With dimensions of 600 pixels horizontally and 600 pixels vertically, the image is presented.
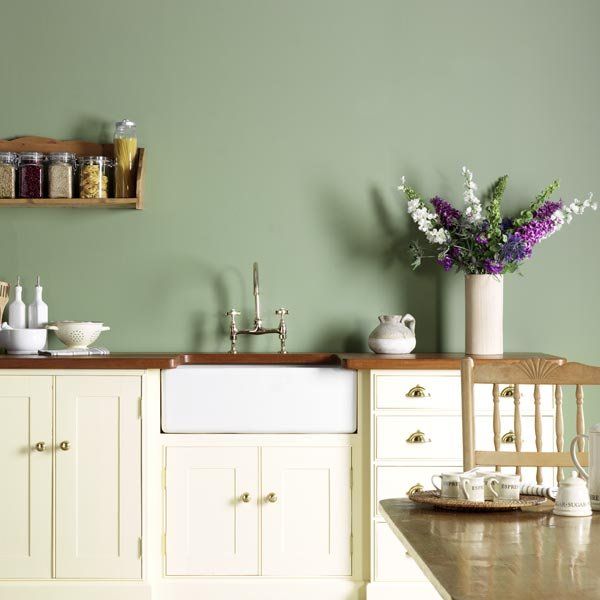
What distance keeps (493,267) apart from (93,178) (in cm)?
150

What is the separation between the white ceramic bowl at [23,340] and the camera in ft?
11.4

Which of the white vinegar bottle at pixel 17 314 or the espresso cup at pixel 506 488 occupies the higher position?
the white vinegar bottle at pixel 17 314

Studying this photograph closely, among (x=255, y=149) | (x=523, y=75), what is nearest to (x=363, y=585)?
(x=255, y=149)

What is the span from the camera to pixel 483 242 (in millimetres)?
3502

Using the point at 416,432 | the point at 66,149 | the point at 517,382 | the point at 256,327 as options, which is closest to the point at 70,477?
→ the point at 256,327

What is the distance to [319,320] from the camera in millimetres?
3760

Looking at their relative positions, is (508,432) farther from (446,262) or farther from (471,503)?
(471,503)

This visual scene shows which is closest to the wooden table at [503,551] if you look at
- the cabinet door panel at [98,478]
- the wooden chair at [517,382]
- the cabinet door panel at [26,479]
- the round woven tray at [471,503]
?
the round woven tray at [471,503]

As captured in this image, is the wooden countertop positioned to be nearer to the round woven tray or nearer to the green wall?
the green wall

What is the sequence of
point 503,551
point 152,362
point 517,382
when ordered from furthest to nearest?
point 152,362, point 517,382, point 503,551

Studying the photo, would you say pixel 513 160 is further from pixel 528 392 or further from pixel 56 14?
pixel 56 14

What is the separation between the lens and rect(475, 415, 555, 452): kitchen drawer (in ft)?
10.6

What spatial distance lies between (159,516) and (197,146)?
56.2 inches

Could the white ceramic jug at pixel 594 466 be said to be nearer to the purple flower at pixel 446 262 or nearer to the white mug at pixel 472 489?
the white mug at pixel 472 489
